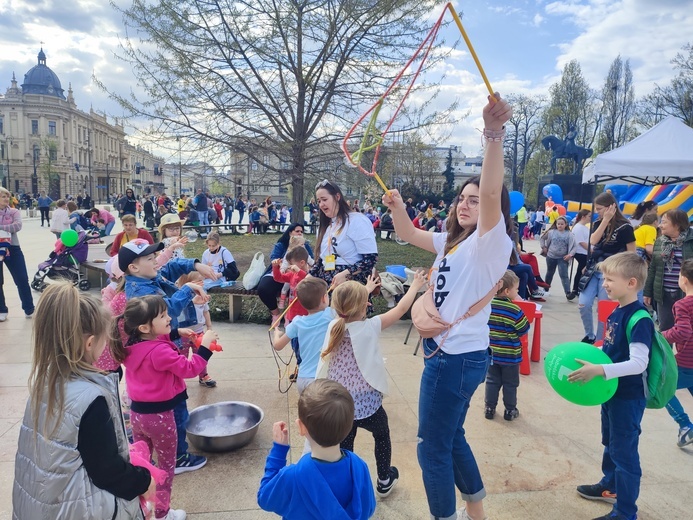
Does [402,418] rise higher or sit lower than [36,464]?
lower

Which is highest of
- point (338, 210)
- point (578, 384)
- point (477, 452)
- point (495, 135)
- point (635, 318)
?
point (495, 135)

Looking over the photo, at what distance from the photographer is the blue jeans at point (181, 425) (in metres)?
3.15

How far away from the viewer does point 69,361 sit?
162cm

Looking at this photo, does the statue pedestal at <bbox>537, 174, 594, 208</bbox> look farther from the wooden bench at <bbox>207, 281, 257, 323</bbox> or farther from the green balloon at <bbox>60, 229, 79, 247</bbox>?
the green balloon at <bbox>60, 229, 79, 247</bbox>

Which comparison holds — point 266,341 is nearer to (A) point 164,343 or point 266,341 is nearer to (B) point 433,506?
(A) point 164,343

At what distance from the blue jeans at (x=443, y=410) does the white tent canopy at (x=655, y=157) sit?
789 cm

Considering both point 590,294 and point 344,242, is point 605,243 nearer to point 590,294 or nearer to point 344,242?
point 590,294

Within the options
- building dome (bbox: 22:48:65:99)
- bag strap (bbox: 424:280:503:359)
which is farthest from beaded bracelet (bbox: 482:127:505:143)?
building dome (bbox: 22:48:65:99)

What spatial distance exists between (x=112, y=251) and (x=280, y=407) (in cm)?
337

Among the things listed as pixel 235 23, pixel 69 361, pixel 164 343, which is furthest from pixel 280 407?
pixel 235 23

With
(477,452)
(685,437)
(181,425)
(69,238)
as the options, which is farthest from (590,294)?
(69,238)

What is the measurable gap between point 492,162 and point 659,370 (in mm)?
1697

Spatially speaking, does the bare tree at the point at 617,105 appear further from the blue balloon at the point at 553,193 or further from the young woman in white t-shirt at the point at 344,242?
the young woman in white t-shirt at the point at 344,242

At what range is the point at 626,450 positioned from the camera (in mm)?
2490
